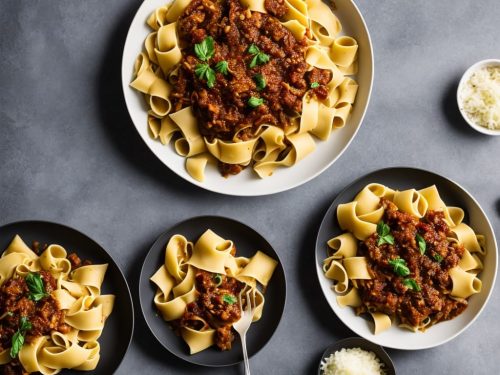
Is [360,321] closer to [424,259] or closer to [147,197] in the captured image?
[424,259]

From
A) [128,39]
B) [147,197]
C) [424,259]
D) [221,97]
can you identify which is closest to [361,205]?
[424,259]

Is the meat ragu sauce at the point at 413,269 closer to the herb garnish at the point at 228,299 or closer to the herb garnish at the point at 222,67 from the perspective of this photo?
the herb garnish at the point at 228,299

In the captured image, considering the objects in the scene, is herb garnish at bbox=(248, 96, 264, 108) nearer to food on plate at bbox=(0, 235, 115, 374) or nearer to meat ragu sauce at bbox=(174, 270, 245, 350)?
meat ragu sauce at bbox=(174, 270, 245, 350)

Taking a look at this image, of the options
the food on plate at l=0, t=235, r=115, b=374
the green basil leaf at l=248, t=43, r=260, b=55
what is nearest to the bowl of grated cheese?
the food on plate at l=0, t=235, r=115, b=374

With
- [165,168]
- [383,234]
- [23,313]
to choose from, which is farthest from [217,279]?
[23,313]

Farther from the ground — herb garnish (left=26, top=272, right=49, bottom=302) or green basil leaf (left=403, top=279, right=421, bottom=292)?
herb garnish (left=26, top=272, right=49, bottom=302)
